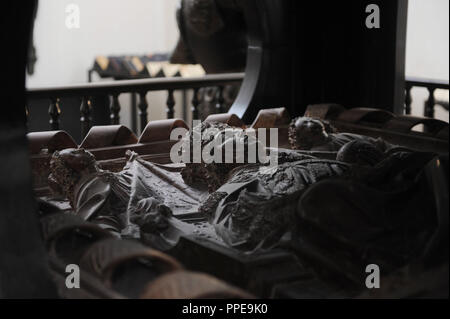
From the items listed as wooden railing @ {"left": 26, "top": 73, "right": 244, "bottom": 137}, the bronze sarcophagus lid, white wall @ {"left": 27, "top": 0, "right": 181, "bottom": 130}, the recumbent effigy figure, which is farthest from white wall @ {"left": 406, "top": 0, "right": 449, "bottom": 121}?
the recumbent effigy figure

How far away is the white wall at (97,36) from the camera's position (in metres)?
11.3

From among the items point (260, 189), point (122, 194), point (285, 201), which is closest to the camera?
point (285, 201)

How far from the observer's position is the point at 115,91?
5.45 m

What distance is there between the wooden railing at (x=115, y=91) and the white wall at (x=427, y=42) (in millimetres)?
3368

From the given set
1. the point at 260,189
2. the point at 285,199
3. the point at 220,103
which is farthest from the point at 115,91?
the point at 285,199

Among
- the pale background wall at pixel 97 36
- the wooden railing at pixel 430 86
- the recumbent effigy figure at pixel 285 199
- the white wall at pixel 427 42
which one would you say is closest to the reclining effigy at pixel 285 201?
the recumbent effigy figure at pixel 285 199

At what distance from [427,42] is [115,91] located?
15.4 feet

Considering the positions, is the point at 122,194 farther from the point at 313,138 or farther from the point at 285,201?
the point at 313,138

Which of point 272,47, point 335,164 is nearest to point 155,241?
point 335,164

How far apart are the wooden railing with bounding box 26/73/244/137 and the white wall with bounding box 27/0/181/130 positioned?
19.0 ft

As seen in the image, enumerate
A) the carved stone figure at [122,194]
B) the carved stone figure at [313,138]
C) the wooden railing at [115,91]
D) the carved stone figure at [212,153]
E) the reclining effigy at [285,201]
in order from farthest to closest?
1. the wooden railing at [115,91]
2. the carved stone figure at [313,138]
3. the carved stone figure at [212,153]
4. the carved stone figure at [122,194]
5. the reclining effigy at [285,201]

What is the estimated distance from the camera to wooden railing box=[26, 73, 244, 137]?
16.9 feet

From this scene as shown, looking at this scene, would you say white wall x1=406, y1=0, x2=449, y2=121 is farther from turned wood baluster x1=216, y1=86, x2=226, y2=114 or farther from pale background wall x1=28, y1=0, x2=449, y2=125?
pale background wall x1=28, y1=0, x2=449, y2=125

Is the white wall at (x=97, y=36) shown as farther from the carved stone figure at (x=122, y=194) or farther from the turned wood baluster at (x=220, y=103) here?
the carved stone figure at (x=122, y=194)
